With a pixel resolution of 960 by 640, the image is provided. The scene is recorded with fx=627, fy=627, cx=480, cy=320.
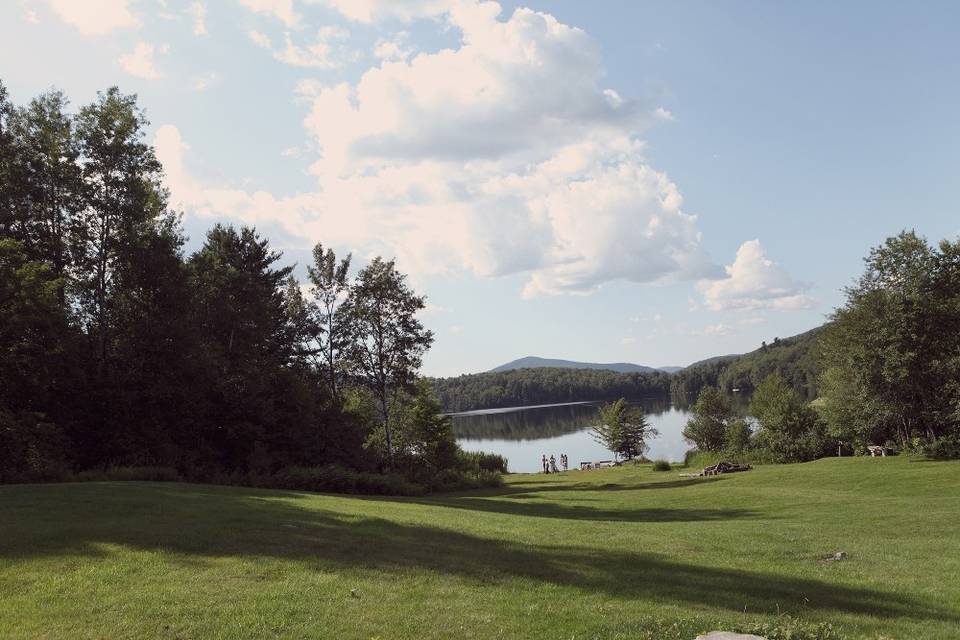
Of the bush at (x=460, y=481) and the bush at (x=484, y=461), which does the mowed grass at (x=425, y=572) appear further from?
the bush at (x=484, y=461)

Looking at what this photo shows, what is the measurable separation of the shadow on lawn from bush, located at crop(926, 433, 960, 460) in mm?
25743

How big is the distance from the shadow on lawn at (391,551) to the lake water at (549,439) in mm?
59307

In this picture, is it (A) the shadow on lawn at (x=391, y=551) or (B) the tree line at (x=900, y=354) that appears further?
(B) the tree line at (x=900, y=354)

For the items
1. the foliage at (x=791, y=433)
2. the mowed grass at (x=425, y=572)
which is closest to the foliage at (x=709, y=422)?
the foliage at (x=791, y=433)

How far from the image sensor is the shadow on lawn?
8.62 m

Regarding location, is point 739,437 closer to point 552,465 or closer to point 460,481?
point 552,465

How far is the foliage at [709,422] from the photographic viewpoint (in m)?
58.6

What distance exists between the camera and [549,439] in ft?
370

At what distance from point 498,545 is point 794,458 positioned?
34827mm

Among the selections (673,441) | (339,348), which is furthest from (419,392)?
(673,441)

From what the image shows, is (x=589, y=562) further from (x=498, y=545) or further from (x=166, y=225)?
(x=166, y=225)

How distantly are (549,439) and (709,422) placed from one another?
54888 mm

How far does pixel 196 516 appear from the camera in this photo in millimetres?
12148

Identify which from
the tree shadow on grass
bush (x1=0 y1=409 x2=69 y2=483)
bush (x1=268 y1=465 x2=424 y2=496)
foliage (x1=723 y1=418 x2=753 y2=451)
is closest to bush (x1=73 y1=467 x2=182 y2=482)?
bush (x1=0 y1=409 x2=69 y2=483)
